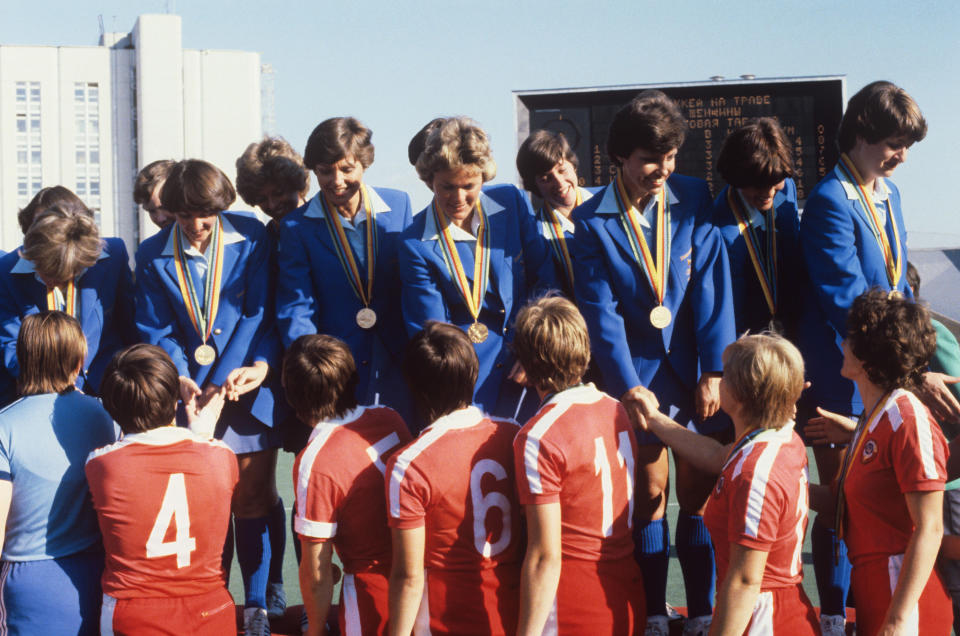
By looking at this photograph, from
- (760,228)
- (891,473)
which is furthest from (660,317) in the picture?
(891,473)

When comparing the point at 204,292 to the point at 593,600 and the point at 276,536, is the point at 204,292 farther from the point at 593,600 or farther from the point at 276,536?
the point at 593,600

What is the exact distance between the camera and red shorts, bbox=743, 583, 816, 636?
2.63 m

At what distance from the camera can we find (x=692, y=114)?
8.81m

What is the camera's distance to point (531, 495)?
2693mm

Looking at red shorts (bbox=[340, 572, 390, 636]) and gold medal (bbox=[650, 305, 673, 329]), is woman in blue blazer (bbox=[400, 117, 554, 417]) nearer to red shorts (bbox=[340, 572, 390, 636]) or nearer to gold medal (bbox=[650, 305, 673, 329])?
gold medal (bbox=[650, 305, 673, 329])

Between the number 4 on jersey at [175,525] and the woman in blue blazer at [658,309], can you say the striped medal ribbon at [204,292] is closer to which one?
the number 4 on jersey at [175,525]

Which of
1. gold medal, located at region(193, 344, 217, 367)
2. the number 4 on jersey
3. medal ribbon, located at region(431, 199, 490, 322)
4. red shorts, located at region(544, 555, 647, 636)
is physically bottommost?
red shorts, located at region(544, 555, 647, 636)

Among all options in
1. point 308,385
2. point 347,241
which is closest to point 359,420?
point 308,385

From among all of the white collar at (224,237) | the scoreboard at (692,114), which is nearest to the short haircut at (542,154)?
the white collar at (224,237)

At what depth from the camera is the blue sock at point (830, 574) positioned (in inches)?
136

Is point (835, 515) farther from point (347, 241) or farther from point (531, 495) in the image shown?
point (347, 241)

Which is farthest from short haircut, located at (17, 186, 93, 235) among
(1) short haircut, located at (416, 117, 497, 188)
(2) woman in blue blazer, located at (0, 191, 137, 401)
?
(1) short haircut, located at (416, 117, 497, 188)

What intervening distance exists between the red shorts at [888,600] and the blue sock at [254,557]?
2.31 metres

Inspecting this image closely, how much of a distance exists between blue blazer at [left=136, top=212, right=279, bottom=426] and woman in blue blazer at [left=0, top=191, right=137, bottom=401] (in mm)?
202
